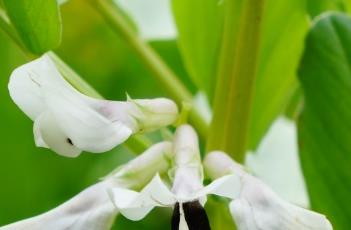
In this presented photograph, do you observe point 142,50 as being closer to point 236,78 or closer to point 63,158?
point 236,78

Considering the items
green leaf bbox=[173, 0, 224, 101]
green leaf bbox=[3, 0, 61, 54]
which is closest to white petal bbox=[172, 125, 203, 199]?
green leaf bbox=[3, 0, 61, 54]

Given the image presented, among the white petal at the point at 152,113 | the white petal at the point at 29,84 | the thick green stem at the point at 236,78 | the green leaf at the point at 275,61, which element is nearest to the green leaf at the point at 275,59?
the green leaf at the point at 275,61

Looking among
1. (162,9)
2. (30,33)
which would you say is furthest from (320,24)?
(162,9)

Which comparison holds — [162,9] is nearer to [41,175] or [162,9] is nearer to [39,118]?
[41,175]

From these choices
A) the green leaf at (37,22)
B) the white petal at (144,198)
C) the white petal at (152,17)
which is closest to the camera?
the white petal at (144,198)

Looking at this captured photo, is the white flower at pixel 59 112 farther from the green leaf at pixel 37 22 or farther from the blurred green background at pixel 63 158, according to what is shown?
the blurred green background at pixel 63 158

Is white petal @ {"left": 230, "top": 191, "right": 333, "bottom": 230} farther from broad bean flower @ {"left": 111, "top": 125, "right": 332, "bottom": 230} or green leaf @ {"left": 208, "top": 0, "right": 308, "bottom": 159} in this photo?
green leaf @ {"left": 208, "top": 0, "right": 308, "bottom": 159}
